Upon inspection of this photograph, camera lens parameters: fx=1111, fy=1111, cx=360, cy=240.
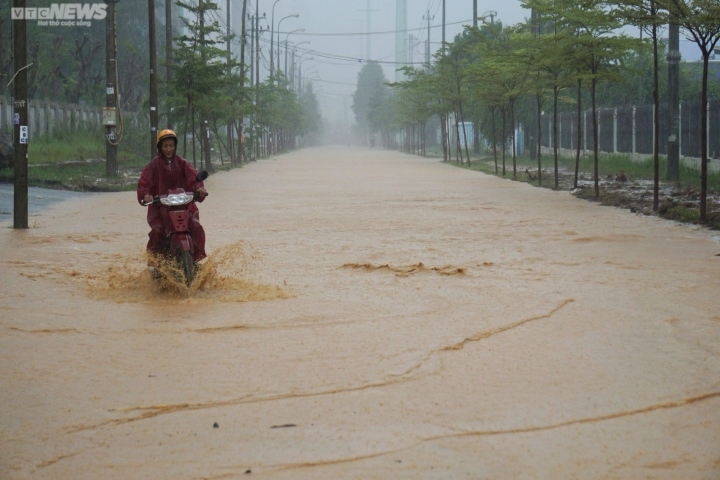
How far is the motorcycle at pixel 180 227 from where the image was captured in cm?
1037

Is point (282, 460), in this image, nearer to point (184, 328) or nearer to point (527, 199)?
point (184, 328)

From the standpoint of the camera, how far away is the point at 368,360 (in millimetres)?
7598

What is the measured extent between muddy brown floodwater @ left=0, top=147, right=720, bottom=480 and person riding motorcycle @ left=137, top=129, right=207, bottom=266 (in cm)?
42

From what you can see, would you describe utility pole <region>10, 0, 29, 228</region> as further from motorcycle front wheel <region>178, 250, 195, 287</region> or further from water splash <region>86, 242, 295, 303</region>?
motorcycle front wheel <region>178, 250, 195, 287</region>

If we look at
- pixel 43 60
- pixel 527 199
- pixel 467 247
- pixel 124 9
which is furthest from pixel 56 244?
pixel 124 9

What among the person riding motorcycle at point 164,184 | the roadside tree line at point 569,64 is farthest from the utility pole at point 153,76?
the person riding motorcycle at point 164,184

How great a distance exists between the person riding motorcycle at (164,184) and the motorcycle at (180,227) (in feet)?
0.31

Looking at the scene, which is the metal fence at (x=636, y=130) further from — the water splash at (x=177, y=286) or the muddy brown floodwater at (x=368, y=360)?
the water splash at (x=177, y=286)

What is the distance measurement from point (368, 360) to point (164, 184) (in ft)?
13.0

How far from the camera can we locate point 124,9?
63594 mm

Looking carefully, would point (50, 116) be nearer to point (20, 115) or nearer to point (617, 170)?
point (617, 170)

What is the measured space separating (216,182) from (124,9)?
33.3 m

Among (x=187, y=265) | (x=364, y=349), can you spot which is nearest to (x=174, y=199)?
(x=187, y=265)

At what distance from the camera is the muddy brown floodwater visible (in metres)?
5.44
